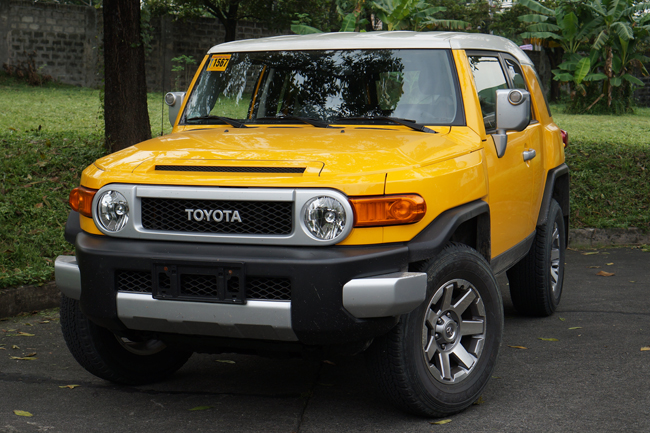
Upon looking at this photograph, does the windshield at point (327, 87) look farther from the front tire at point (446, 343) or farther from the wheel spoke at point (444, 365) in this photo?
the wheel spoke at point (444, 365)

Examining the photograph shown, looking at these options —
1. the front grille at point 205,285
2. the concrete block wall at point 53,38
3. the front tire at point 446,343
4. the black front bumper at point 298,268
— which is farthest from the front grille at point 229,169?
the concrete block wall at point 53,38

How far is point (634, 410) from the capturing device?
3912 mm

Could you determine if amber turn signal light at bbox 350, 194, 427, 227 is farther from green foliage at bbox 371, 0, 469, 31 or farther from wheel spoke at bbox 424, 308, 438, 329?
green foliage at bbox 371, 0, 469, 31

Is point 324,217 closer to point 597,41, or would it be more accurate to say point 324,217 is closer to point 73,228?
point 73,228

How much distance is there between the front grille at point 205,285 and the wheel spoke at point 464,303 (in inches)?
38.7

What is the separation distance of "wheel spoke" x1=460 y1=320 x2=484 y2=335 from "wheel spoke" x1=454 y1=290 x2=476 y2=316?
0.07m

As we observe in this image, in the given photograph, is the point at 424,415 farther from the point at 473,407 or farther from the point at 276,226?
the point at 276,226

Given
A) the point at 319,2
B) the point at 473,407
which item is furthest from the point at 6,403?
the point at 319,2

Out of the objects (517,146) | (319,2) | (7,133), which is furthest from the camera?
(319,2)

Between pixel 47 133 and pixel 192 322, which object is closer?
pixel 192 322

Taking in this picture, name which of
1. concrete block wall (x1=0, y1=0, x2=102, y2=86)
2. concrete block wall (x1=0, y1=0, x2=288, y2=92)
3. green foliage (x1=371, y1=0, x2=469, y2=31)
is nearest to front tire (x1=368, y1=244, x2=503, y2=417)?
green foliage (x1=371, y1=0, x2=469, y2=31)

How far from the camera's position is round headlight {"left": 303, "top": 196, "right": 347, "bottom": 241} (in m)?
3.32

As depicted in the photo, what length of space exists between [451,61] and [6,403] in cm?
316

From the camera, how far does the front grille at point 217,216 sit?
3.38 meters
